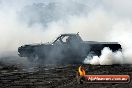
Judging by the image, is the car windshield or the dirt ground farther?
the car windshield

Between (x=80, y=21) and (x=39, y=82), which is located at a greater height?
(x=80, y=21)

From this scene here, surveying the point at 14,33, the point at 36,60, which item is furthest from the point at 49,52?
the point at 14,33

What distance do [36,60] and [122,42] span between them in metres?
5.87

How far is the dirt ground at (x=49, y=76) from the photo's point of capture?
16.6m

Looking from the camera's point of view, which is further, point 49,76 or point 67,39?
point 67,39

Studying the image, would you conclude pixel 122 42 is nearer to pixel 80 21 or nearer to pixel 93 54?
pixel 93 54

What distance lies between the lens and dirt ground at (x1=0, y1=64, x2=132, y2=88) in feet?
54.6

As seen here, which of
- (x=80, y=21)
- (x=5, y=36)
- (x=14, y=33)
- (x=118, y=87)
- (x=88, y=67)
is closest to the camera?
(x=118, y=87)

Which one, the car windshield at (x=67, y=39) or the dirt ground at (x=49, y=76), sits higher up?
the car windshield at (x=67, y=39)

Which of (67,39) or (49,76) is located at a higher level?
(67,39)

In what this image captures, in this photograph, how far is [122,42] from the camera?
27.5 meters

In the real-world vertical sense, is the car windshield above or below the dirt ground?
above

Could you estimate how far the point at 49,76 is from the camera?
19.6 meters

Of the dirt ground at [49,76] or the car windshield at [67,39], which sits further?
the car windshield at [67,39]
